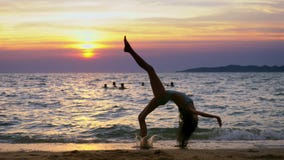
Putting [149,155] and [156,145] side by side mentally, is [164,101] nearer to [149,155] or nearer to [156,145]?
[149,155]

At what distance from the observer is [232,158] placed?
9250 millimetres

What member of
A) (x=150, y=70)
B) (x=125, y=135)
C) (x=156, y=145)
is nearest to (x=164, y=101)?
(x=150, y=70)

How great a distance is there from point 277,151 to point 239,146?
5.23 ft

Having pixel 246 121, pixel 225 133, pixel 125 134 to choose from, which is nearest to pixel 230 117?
pixel 246 121

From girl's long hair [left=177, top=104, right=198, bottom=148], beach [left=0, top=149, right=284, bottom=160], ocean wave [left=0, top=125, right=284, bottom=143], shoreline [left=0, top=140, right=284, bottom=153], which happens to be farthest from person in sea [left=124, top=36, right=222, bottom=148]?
ocean wave [left=0, top=125, right=284, bottom=143]

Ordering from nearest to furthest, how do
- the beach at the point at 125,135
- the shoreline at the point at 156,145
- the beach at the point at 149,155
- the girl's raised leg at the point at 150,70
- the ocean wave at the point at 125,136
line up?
the beach at the point at 149,155, the beach at the point at 125,135, the girl's raised leg at the point at 150,70, the shoreline at the point at 156,145, the ocean wave at the point at 125,136

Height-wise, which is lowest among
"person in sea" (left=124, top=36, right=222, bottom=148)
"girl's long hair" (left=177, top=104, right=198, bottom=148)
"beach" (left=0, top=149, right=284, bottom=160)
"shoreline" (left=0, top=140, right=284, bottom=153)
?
"shoreline" (left=0, top=140, right=284, bottom=153)

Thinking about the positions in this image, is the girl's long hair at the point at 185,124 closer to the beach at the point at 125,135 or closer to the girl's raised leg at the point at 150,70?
the beach at the point at 125,135

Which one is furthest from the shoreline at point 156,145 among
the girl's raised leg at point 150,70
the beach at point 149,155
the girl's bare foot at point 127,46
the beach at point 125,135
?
the girl's bare foot at point 127,46

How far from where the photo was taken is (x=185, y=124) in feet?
36.1

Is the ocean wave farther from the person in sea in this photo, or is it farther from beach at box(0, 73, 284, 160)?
the person in sea

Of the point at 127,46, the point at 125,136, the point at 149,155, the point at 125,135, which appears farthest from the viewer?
the point at 125,135

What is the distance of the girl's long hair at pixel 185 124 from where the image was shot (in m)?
10.7

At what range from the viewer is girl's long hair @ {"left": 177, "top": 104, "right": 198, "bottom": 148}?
422 inches
